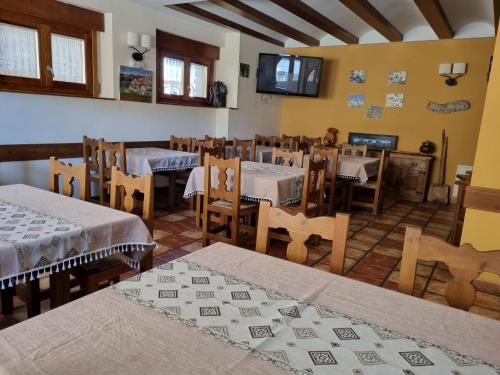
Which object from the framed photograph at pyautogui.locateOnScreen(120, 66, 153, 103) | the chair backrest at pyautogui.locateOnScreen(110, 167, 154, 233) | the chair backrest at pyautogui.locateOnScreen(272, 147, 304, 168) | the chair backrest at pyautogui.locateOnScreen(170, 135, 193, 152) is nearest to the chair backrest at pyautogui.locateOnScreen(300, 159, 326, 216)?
the chair backrest at pyautogui.locateOnScreen(272, 147, 304, 168)

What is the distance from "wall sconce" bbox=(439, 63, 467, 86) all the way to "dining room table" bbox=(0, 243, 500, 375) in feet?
18.6

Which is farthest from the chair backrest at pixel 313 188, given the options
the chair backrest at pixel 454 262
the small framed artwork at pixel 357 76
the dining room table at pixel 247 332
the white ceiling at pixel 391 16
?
the small framed artwork at pixel 357 76

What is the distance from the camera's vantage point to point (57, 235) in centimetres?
146

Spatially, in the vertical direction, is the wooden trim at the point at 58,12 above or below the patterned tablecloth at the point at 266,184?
above

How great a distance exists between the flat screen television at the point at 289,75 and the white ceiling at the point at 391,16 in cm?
46

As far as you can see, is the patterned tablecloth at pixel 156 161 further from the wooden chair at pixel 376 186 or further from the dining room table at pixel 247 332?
the dining room table at pixel 247 332

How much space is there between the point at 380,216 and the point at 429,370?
427 centimetres

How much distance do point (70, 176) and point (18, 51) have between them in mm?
2475

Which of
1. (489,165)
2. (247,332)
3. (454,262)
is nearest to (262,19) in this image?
(489,165)

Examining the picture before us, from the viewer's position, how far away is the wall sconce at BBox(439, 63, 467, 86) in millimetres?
5645

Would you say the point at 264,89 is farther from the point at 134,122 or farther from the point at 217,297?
the point at 217,297

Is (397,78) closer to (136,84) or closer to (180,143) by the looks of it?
(180,143)

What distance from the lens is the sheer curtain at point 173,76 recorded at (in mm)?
5464

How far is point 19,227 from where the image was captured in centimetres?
151
